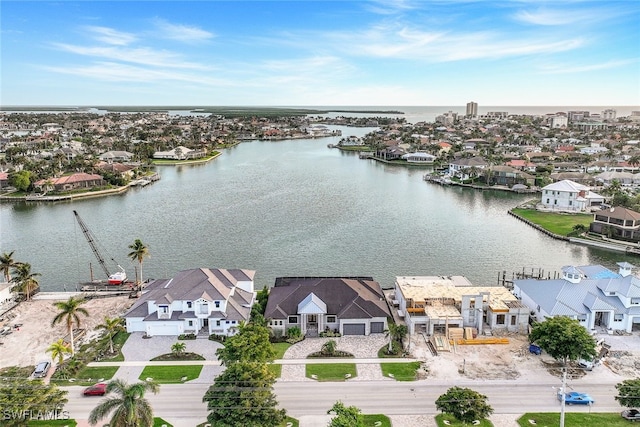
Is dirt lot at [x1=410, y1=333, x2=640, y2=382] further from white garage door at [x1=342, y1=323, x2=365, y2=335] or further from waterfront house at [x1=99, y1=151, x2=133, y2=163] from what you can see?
waterfront house at [x1=99, y1=151, x2=133, y2=163]

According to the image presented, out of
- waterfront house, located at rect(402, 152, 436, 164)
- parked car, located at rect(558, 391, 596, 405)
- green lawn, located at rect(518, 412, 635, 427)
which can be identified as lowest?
green lawn, located at rect(518, 412, 635, 427)

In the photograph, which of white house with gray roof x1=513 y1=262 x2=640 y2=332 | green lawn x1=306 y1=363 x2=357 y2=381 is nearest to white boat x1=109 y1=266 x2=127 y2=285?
green lawn x1=306 y1=363 x2=357 y2=381

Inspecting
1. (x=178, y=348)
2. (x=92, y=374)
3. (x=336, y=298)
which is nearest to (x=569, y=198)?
(x=336, y=298)

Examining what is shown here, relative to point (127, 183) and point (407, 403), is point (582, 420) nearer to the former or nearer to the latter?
point (407, 403)

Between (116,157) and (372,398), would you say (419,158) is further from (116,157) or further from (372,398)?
(372,398)

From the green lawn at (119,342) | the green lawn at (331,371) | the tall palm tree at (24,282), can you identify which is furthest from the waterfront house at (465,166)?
the tall palm tree at (24,282)

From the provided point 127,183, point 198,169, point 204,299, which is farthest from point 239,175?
point 204,299

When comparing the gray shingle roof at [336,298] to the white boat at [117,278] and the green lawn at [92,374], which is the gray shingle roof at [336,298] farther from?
the white boat at [117,278]
